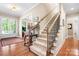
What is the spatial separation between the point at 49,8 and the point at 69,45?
0.79 metres

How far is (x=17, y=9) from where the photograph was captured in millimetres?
1820

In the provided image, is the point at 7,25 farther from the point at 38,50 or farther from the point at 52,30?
the point at 52,30

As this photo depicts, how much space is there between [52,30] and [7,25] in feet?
2.73

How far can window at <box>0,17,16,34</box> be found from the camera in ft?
5.83

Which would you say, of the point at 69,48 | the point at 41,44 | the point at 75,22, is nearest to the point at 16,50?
the point at 41,44

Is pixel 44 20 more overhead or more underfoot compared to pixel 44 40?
more overhead

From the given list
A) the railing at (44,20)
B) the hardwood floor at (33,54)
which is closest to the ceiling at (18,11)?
the railing at (44,20)

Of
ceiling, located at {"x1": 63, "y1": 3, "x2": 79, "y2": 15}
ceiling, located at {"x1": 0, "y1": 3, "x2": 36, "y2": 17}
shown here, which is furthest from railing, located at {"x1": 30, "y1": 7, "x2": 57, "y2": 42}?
ceiling, located at {"x1": 0, "y1": 3, "x2": 36, "y2": 17}

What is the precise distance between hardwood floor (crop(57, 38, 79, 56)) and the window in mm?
972

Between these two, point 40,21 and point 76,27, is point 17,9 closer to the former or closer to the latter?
point 40,21

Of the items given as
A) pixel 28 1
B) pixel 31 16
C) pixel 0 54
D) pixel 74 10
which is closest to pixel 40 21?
pixel 31 16

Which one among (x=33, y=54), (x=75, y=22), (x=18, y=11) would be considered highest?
(x=18, y=11)

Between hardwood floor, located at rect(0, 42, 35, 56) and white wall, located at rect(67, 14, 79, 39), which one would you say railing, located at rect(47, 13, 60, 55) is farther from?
hardwood floor, located at rect(0, 42, 35, 56)

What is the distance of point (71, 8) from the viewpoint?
1821 mm
